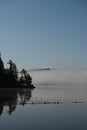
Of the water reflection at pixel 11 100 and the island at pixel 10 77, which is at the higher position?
the island at pixel 10 77

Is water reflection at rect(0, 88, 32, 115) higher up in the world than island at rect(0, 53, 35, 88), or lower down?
lower down

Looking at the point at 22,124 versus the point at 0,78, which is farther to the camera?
the point at 0,78

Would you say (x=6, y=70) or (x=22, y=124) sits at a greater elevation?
(x=6, y=70)

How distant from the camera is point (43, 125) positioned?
23.3 meters

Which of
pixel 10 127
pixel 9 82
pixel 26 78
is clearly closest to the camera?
pixel 10 127

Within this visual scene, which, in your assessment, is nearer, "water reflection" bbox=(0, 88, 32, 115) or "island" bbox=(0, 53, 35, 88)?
"water reflection" bbox=(0, 88, 32, 115)

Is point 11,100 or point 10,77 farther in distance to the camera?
point 10,77

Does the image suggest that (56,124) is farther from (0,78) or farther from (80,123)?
(0,78)

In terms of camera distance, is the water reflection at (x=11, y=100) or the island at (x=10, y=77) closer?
the water reflection at (x=11, y=100)

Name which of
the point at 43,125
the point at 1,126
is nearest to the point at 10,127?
the point at 1,126

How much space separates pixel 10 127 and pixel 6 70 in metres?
115

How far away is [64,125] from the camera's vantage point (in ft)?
76.7

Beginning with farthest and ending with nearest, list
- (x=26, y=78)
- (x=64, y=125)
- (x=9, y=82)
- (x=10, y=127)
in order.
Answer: (x=26, y=78)
(x=9, y=82)
(x=64, y=125)
(x=10, y=127)

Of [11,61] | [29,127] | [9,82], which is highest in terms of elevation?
[11,61]
